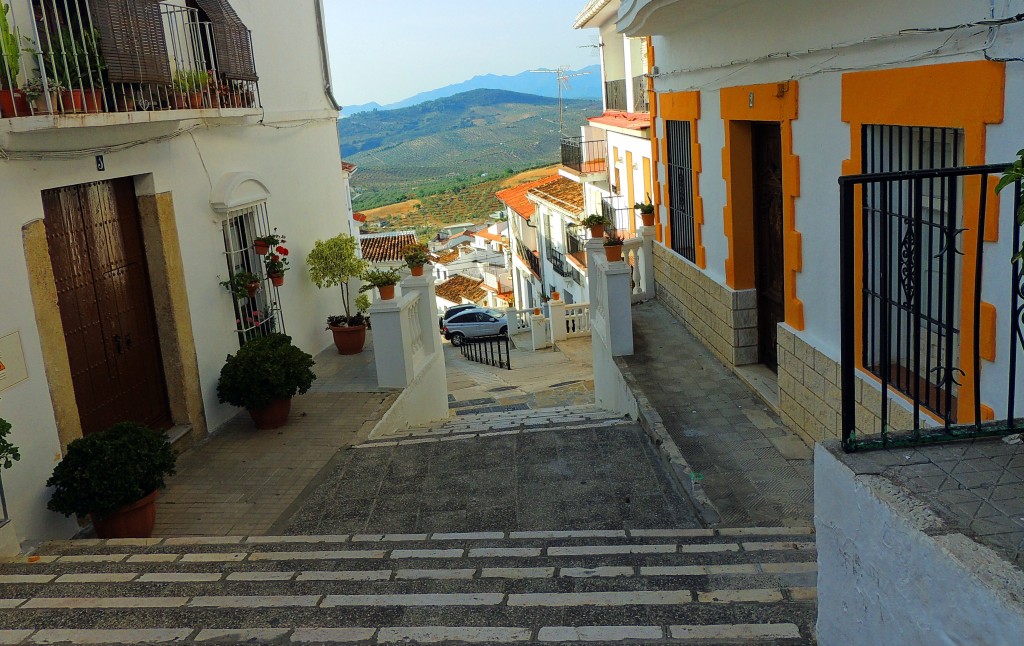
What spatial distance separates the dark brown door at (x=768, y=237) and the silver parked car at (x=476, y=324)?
18420 millimetres

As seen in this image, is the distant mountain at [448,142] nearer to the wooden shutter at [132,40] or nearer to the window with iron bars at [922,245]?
the wooden shutter at [132,40]

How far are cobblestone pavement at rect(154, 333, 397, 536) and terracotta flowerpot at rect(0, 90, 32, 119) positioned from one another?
3.37 m

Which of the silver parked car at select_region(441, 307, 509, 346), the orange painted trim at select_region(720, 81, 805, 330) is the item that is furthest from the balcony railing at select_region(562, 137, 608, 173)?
the orange painted trim at select_region(720, 81, 805, 330)

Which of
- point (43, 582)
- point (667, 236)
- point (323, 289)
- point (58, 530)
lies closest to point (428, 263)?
point (323, 289)

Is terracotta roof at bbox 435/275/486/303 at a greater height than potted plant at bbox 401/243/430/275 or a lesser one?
lesser

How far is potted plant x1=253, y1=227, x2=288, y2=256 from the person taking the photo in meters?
11.2

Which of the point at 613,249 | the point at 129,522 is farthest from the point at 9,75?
the point at 613,249

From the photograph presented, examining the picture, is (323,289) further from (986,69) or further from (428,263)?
(986,69)

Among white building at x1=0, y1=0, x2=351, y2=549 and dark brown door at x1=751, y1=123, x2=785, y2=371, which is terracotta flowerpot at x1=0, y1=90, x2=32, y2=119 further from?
dark brown door at x1=751, y1=123, x2=785, y2=371

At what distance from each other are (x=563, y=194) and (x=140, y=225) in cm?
2123

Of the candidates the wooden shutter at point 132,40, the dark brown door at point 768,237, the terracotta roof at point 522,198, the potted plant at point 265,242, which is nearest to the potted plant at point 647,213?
the dark brown door at point 768,237

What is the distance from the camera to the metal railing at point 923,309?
126 inches

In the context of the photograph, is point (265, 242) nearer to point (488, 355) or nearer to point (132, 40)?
point (132, 40)

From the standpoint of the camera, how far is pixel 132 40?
7637 millimetres
